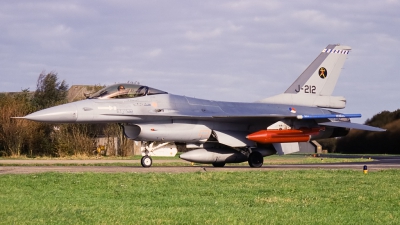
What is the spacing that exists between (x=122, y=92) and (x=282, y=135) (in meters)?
5.73

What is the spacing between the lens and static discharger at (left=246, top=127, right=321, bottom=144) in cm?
2069

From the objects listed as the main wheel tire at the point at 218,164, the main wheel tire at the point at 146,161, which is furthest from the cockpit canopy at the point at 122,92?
the main wheel tire at the point at 218,164

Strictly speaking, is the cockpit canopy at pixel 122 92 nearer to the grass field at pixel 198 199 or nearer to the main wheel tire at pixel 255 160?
the main wheel tire at pixel 255 160

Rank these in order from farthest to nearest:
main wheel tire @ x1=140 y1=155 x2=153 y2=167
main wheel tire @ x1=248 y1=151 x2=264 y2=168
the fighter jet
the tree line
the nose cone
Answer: the tree line, main wheel tire @ x1=248 y1=151 x2=264 y2=168, main wheel tire @ x1=140 y1=155 x2=153 y2=167, the fighter jet, the nose cone

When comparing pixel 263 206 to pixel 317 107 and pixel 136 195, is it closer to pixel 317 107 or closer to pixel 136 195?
pixel 136 195

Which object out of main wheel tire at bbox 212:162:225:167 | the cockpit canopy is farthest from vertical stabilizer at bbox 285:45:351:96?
the cockpit canopy

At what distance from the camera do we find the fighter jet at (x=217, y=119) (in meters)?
19.0

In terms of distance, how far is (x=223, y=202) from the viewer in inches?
368

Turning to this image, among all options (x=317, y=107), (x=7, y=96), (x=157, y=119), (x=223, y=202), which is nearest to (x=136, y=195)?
(x=223, y=202)

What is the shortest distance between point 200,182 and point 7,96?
28006 mm

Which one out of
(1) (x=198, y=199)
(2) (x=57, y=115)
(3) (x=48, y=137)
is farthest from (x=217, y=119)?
(3) (x=48, y=137)

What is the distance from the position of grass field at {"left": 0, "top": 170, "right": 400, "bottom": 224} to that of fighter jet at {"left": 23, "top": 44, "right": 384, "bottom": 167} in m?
5.35

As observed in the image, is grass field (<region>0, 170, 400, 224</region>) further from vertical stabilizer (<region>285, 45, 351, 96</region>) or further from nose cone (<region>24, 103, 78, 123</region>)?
vertical stabilizer (<region>285, 45, 351, 96</region>)

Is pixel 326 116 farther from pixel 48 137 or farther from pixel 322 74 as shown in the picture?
pixel 48 137
